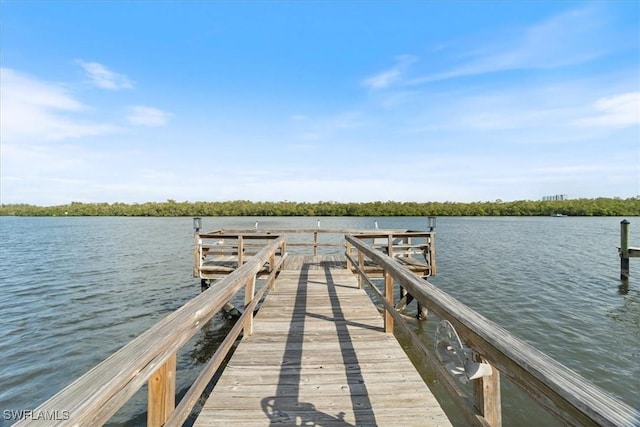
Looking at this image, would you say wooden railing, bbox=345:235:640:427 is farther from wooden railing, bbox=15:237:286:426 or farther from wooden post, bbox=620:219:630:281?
wooden post, bbox=620:219:630:281

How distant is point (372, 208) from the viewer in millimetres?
70062

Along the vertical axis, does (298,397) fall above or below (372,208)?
below

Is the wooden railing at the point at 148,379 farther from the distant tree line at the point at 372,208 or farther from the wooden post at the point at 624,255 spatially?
the distant tree line at the point at 372,208

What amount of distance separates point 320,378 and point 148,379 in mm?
1770

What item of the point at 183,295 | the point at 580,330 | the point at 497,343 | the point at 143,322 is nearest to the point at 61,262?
the point at 183,295

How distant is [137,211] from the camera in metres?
80.8

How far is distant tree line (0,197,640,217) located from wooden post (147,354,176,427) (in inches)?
2696

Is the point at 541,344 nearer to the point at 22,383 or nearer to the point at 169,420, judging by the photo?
the point at 169,420

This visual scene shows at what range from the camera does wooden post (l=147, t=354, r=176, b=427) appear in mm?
1442

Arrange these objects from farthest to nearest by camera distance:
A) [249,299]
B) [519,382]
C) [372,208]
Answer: [372,208], [249,299], [519,382]

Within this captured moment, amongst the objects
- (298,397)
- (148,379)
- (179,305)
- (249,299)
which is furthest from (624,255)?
(148,379)

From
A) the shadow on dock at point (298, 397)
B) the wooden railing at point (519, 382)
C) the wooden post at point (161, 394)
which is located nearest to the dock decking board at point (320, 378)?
the shadow on dock at point (298, 397)

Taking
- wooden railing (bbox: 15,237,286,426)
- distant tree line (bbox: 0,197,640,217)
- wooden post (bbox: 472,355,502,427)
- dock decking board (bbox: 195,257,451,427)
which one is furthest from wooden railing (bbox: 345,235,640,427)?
distant tree line (bbox: 0,197,640,217)

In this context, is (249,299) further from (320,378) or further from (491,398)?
(491,398)
